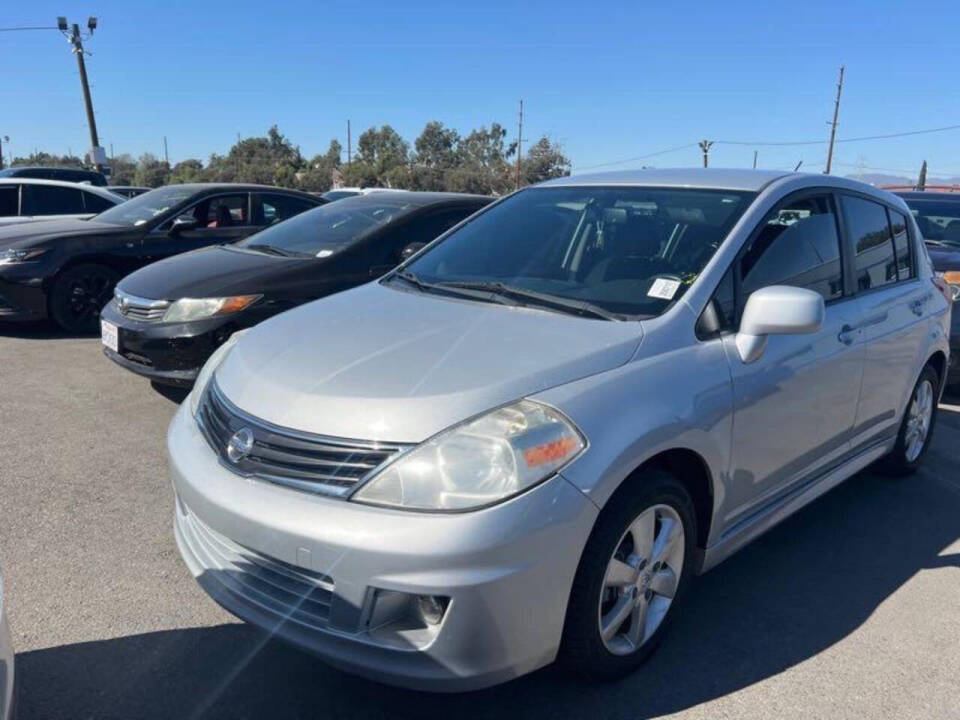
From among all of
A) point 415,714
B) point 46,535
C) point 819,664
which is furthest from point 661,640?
point 46,535

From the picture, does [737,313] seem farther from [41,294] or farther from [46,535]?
[41,294]

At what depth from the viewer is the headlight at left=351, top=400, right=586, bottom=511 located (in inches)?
84.2

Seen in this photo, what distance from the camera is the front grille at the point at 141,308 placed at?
16.5 feet

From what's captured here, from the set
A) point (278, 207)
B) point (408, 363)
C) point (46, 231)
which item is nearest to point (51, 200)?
point (46, 231)

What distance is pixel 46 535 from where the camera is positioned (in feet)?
11.5

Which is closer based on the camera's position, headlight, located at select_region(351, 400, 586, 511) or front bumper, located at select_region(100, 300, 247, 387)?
headlight, located at select_region(351, 400, 586, 511)

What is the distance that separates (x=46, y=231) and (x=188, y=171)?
65019 millimetres

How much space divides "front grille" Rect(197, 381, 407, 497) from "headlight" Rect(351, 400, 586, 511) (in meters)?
0.05

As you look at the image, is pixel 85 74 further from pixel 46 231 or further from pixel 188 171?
pixel 188 171

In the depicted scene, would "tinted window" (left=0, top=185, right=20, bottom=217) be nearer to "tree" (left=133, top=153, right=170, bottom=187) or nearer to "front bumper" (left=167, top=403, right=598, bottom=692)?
"front bumper" (left=167, top=403, right=598, bottom=692)

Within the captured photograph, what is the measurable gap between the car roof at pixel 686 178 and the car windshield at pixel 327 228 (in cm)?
207

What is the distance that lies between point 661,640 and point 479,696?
672mm

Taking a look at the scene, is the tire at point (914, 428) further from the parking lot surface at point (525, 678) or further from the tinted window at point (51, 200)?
the tinted window at point (51, 200)

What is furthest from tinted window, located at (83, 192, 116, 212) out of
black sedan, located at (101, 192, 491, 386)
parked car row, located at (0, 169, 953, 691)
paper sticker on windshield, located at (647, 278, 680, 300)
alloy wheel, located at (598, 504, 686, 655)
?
alloy wheel, located at (598, 504, 686, 655)
